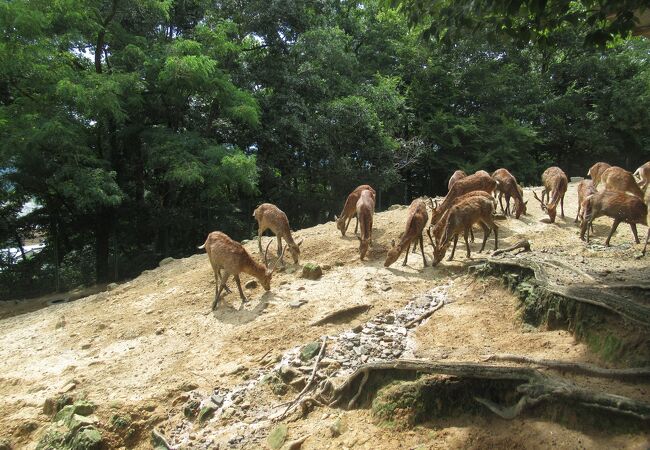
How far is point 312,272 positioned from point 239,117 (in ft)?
31.4

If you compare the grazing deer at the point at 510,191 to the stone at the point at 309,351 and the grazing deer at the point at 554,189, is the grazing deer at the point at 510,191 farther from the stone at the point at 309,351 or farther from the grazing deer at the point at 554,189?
the stone at the point at 309,351

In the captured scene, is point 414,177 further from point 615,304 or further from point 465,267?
point 615,304

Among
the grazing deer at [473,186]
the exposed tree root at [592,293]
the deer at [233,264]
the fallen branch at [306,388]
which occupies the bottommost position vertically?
the fallen branch at [306,388]

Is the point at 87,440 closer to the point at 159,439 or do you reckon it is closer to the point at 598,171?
the point at 159,439

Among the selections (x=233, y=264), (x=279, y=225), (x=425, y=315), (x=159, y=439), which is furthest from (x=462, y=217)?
(x=159, y=439)

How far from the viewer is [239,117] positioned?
1736 centimetres

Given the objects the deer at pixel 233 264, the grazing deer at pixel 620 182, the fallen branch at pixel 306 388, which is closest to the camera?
the fallen branch at pixel 306 388

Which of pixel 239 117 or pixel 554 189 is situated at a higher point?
pixel 239 117

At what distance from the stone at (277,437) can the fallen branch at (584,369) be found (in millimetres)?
2343

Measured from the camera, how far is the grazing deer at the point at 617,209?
30.2 ft

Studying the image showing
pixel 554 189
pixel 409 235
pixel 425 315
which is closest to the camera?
pixel 425 315

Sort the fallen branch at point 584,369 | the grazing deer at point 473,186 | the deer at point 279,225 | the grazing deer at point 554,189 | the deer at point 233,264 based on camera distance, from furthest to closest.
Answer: the grazing deer at point 554,189, the grazing deer at point 473,186, the deer at point 279,225, the deer at point 233,264, the fallen branch at point 584,369

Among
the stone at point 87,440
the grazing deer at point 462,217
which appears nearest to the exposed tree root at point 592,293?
the grazing deer at point 462,217

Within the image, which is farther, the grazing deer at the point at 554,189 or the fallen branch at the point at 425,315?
the grazing deer at the point at 554,189
